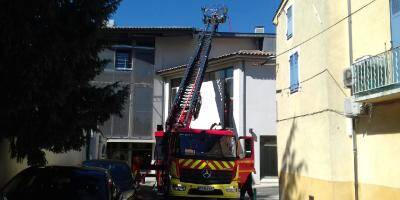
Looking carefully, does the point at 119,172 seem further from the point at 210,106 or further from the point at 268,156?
the point at 210,106

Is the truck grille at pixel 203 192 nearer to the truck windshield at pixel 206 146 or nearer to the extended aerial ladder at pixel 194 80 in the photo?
the truck windshield at pixel 206 146

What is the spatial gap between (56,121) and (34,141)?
Answer: 2.06ft

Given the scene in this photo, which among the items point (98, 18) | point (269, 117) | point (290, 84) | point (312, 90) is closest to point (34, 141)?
point (98, 18)

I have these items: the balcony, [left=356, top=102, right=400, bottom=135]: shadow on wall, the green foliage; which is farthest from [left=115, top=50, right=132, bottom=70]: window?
the green foliage

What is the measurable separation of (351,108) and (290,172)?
4.86 metres

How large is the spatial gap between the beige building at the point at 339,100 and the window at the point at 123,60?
1614cm

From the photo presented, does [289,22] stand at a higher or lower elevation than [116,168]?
higher

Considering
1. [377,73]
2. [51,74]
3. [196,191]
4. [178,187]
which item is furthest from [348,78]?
[51,74]

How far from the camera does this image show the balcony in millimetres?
11844

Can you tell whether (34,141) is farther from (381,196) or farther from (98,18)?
(381,196)

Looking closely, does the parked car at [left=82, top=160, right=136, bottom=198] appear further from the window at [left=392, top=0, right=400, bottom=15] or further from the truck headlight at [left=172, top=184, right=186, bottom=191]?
the window at [left=392, top=0, right=400, bottom=15]

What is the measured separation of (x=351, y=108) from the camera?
13852 mm

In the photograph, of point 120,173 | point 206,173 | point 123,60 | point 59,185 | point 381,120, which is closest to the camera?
point 59,185

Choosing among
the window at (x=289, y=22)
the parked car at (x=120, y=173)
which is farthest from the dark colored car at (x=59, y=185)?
the window at (x=289, y=22)
